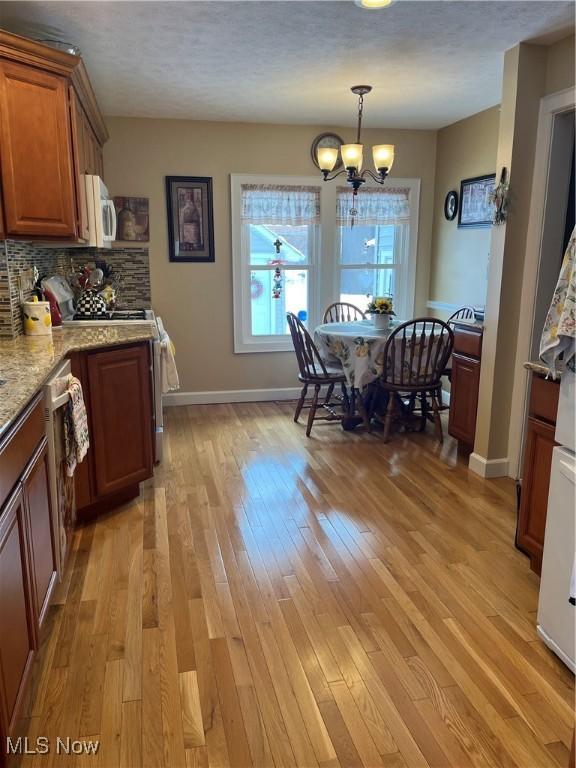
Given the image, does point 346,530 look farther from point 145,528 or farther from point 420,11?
point 420,11

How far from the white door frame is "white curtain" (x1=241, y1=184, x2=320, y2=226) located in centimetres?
224

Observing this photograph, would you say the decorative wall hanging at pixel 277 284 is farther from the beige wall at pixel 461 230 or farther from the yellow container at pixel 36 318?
the yellow container at pixel 36 318

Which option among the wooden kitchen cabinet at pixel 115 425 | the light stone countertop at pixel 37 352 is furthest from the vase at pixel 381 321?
the wooden kitchen cabinet at pixel 115 425

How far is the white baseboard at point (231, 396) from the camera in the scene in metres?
5.06

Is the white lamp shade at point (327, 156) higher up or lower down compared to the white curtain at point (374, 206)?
higher up

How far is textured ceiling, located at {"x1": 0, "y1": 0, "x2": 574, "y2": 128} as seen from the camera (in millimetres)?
2557

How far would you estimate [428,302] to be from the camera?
5.36 meters

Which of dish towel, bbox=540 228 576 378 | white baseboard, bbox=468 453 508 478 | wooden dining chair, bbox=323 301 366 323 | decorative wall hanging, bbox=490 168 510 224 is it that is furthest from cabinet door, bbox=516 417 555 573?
wooden dining chair, bbox=323 301 366 323

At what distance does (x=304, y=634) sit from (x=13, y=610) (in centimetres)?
99

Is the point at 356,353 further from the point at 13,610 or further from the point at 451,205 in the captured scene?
the point at 13,610

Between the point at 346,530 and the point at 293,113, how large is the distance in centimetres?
332

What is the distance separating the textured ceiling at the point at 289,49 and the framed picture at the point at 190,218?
1.94ft

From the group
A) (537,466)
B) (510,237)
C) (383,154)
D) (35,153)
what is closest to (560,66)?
(510,237)

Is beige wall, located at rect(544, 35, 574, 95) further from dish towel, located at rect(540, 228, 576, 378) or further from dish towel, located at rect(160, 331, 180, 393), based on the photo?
dish towel, located at rect(160, 331, 180, 393)
